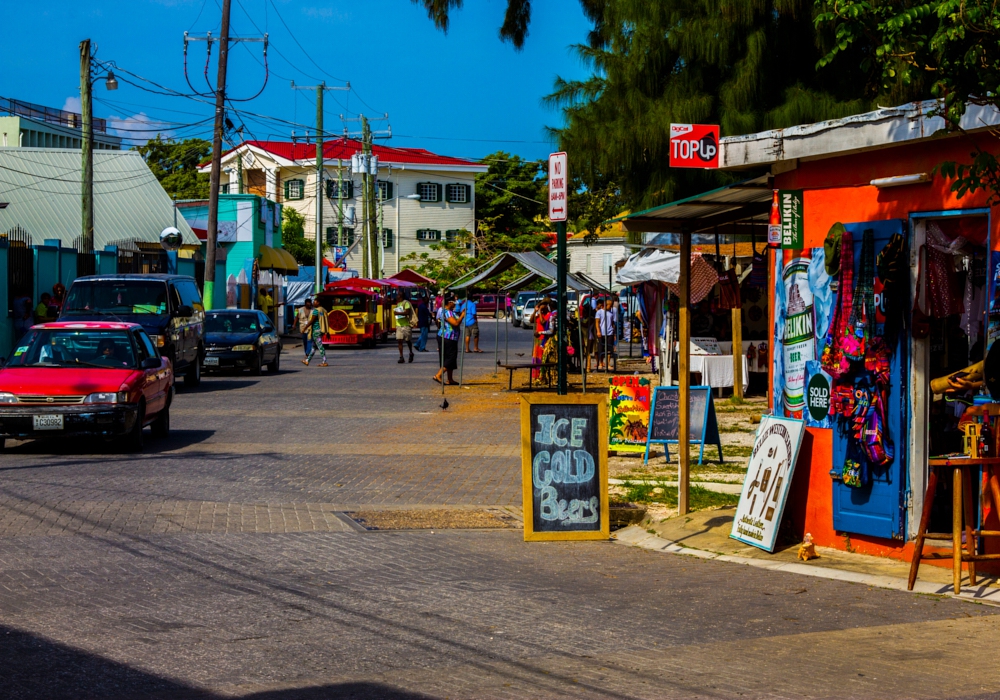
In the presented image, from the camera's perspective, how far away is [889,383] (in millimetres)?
8664

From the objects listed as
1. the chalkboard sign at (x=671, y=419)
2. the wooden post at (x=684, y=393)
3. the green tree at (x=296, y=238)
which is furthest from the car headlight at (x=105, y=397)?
the green tree at (x=296, y=238)

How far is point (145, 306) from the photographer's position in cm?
2380

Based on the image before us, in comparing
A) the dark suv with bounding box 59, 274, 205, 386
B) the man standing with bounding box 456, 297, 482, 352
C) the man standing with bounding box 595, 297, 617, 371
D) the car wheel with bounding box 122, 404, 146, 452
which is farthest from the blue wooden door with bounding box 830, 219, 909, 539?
the man standing with bounding box 456, 297, 482, 352

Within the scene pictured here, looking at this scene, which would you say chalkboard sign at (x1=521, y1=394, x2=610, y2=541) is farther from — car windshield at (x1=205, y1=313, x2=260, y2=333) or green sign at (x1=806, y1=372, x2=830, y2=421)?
car windshield at (x1=205, y1=313, x2=260, y2=333)

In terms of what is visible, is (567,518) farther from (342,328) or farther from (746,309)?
(342,328)

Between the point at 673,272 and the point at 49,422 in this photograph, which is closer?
the point at 49,422

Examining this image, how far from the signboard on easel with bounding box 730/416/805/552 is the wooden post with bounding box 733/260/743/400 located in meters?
10.2

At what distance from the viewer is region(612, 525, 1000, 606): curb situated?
25.1 feet

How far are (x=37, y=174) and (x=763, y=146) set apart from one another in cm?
3715

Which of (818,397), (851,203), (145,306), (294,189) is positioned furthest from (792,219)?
(294,189)

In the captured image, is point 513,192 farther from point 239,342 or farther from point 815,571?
point 815,571

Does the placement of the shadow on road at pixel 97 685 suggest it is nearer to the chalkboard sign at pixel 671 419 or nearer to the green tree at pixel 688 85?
the chalkboard sign at pixel 671 419

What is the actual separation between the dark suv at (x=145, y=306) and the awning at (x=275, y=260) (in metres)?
27.5

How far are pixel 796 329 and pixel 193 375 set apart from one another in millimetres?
18767
